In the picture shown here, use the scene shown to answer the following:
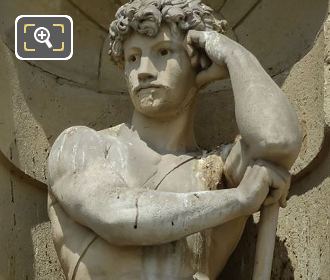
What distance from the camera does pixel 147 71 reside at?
19.6 ft

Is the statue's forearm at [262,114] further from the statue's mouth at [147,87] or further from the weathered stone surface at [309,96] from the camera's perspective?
the weathered stone surface at [309,96]

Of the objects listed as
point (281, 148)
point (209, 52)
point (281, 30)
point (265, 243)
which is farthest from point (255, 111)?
point (281, 30)

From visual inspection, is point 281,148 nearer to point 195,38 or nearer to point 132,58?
point 195,38

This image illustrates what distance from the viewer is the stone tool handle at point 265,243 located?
19.1 ft

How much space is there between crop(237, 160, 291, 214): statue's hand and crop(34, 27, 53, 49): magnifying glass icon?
0.77 m

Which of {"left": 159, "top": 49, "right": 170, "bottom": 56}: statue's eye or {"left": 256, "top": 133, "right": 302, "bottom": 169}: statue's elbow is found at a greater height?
{"left": 159, "top": 49, "right": 170, "bottom": 56}: statue's eye

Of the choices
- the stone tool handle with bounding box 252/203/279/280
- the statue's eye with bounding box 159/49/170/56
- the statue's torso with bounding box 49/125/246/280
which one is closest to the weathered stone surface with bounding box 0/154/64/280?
the statue's torso with bounding box 49/125/246/280

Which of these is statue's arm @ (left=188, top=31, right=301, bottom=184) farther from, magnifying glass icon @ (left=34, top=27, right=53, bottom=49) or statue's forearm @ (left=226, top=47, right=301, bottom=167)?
magnifying glass icon @ (left=34, top=27, right=53, bottom=49)

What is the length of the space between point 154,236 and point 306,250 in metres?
0.64

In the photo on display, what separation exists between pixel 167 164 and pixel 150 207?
32 centimetres

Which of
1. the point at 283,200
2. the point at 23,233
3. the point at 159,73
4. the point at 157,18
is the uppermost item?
the point at 157,18

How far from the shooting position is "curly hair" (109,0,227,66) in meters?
6.02

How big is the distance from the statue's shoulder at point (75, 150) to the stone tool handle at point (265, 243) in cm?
51

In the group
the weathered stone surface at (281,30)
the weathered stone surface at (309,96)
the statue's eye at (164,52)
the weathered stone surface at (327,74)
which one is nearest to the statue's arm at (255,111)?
the statue's eye at (164,52)
